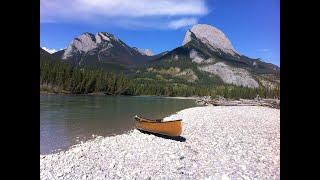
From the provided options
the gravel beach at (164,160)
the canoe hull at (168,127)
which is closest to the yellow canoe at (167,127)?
the canoe hull at (168,127)

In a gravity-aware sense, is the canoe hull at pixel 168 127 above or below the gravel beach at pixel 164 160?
above

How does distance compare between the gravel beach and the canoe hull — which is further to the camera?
the canoe hull

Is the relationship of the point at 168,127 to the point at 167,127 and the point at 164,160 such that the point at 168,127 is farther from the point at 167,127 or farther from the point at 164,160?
the point at 164,160

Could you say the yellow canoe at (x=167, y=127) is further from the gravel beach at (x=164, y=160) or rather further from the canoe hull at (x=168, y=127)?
the gravel beach at (x=164, y=160)

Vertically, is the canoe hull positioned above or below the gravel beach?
above

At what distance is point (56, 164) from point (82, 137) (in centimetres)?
957

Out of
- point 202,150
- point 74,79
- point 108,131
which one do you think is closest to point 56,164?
point 202,150

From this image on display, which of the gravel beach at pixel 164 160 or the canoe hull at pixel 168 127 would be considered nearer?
the gravel beach at pixel 164 160

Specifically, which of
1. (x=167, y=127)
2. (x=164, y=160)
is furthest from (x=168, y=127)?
(x=164, y=160)

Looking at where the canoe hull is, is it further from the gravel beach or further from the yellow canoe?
the gravel beach

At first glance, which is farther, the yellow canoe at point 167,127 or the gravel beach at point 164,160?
the yellow canoe at point 167,127

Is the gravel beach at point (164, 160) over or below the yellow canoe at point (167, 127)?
below

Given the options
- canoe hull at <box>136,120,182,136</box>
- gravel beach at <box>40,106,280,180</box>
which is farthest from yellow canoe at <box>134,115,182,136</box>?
gravel beach at <box>40,106,280,180</box>
